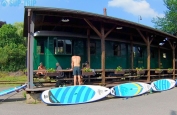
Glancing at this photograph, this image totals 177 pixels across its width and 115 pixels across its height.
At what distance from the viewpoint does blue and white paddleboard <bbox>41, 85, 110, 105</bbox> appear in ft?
29.2

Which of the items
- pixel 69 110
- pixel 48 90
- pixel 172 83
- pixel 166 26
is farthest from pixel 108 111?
pixel 166 26

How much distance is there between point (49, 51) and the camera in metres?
12.3

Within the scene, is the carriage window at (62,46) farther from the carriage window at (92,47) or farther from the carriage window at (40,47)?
the carriage window at (92,47)

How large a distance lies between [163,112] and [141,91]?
3.75 metres

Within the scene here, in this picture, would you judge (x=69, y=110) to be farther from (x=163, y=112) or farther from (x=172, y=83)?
(x=172, y=83)

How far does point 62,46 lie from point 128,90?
14.3 ft

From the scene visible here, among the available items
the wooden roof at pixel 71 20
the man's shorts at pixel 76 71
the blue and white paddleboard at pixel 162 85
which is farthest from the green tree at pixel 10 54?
the blue and white paddleboard at pixel 162 85

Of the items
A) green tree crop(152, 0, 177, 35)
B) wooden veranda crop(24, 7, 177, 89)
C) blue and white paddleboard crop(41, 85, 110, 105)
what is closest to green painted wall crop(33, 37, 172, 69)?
wooden veranda crop(24, 7, 177, 89)

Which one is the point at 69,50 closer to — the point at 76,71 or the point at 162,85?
the point at 76,71

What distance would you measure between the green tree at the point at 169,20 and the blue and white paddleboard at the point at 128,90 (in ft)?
64.6

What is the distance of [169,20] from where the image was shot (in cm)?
3005

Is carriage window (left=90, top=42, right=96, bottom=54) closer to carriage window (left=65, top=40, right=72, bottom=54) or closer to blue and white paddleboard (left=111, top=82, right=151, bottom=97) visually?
carriage window (left=65, top=40, right=72, bottom=54)

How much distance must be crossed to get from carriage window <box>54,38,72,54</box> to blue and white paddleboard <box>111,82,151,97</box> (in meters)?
3.67

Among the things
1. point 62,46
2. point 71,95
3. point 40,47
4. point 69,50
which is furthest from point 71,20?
point 71,95
